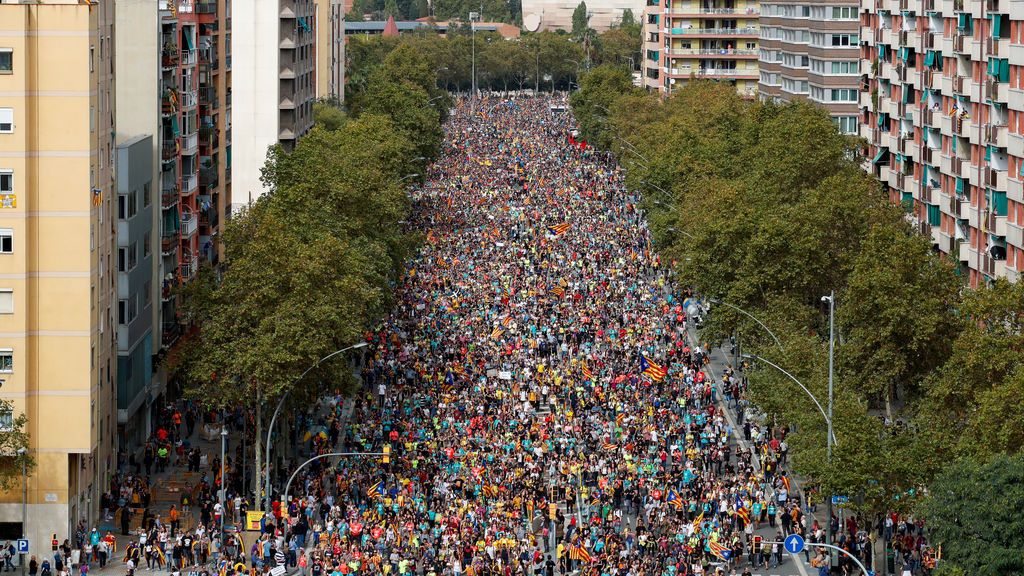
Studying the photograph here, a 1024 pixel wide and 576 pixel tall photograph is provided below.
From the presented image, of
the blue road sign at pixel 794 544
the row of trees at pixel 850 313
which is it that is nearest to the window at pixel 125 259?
the row of trees at pixel 850 313

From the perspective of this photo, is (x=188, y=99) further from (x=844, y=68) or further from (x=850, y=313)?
(x=844, y=68)

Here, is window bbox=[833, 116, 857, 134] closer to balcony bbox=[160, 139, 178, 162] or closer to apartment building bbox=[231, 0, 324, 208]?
apartment building bbox=[231, 0, 324, 208]

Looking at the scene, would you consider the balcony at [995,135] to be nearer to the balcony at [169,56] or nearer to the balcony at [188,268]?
the balcony at [169,56]

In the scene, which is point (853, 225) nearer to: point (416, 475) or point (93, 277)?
point (416, 475)

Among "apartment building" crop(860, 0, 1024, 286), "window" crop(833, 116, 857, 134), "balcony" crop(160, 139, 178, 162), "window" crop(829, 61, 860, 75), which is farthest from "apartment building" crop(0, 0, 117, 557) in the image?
"window" crop(829, 61, 860, 75)

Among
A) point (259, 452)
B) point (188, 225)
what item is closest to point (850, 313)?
point (259, 452)
